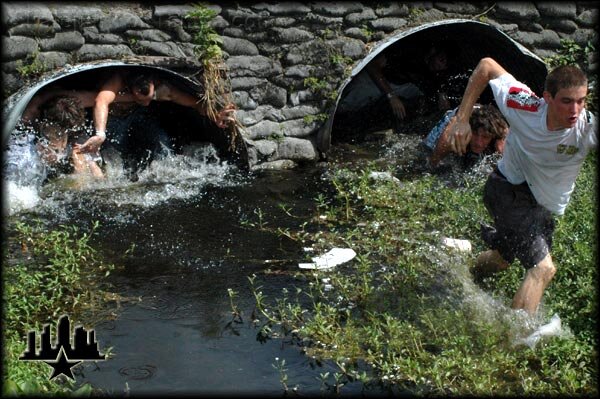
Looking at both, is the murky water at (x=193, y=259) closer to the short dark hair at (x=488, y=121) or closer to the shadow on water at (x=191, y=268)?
the shadow on water at (x=191, y=268)

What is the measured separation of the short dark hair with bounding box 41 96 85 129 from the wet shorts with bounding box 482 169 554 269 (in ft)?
13.5

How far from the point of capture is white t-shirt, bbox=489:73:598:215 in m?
5.38

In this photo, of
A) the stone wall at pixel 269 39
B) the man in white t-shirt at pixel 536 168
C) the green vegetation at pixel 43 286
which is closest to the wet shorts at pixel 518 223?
the man in white t-shirt at pixel 536 168

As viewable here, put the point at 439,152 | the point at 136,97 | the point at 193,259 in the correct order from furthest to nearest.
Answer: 1. the point at 136,97
2. the point at 439,152
3. the point at 193,259

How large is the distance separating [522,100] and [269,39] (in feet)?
12.9

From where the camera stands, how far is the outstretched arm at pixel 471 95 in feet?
19.9

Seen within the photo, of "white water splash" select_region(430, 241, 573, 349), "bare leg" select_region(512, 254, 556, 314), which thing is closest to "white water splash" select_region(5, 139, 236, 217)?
"white water splash" select_region(430, 241, 573, 349)

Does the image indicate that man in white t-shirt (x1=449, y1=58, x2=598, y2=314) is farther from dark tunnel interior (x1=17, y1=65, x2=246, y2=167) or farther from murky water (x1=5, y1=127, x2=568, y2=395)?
dark tunnel interior (x1=17, y1=65, x2=246, y2=167)

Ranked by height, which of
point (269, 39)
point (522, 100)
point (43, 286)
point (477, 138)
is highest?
point (522, 100)

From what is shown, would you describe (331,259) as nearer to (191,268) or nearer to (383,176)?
(191,268)

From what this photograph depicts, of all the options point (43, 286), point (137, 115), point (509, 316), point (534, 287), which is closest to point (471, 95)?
point (534, 287)

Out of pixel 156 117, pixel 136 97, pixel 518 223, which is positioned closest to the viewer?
pixel 518 223

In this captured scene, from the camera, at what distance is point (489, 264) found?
20.1ft

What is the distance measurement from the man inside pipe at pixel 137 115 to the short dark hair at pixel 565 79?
13.0ft
